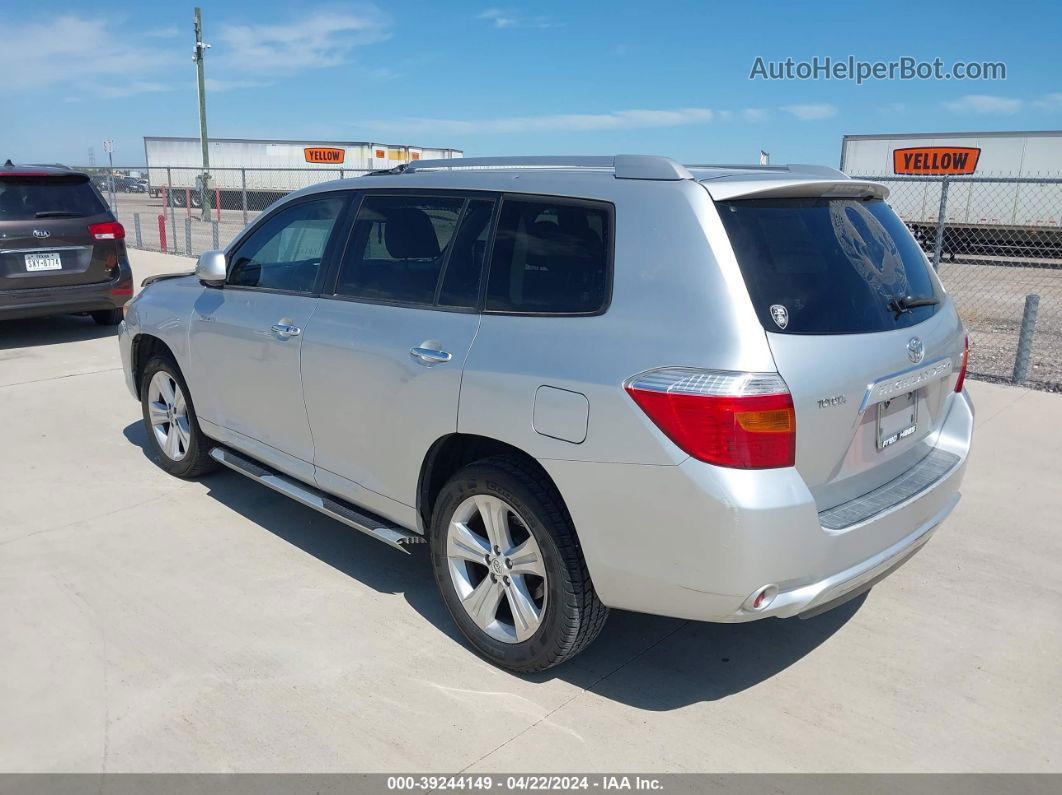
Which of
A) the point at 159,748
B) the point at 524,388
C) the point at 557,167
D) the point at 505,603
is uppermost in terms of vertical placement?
the point at 557,167

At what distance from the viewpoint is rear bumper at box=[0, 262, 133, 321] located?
27.5 ft

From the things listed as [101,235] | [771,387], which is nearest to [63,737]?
[771,387]

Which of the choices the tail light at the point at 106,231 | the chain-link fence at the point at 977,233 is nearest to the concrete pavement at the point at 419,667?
the tail light at the point at 106,231

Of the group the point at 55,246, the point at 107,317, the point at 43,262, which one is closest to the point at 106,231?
the point at 55,246

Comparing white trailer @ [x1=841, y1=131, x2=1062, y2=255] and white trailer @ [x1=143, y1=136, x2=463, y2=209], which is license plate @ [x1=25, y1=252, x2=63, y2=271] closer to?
white trailer @ [x1=841, y1=131, x2=1062, y2=255]

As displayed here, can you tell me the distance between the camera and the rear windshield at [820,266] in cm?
274

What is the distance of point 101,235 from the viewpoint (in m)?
8.89

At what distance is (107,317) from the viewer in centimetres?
1009

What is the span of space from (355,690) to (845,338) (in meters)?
2.11

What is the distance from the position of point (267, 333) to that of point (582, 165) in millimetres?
1802

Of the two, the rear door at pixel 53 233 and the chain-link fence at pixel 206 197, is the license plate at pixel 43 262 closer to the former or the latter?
the rear door at pixel 53 233

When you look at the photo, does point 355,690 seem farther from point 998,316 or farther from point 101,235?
point 998,316

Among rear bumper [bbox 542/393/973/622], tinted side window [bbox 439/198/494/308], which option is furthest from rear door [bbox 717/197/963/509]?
tinted side window [bbox 439/198/494/308]

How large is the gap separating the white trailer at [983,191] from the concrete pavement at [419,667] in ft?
68.2
